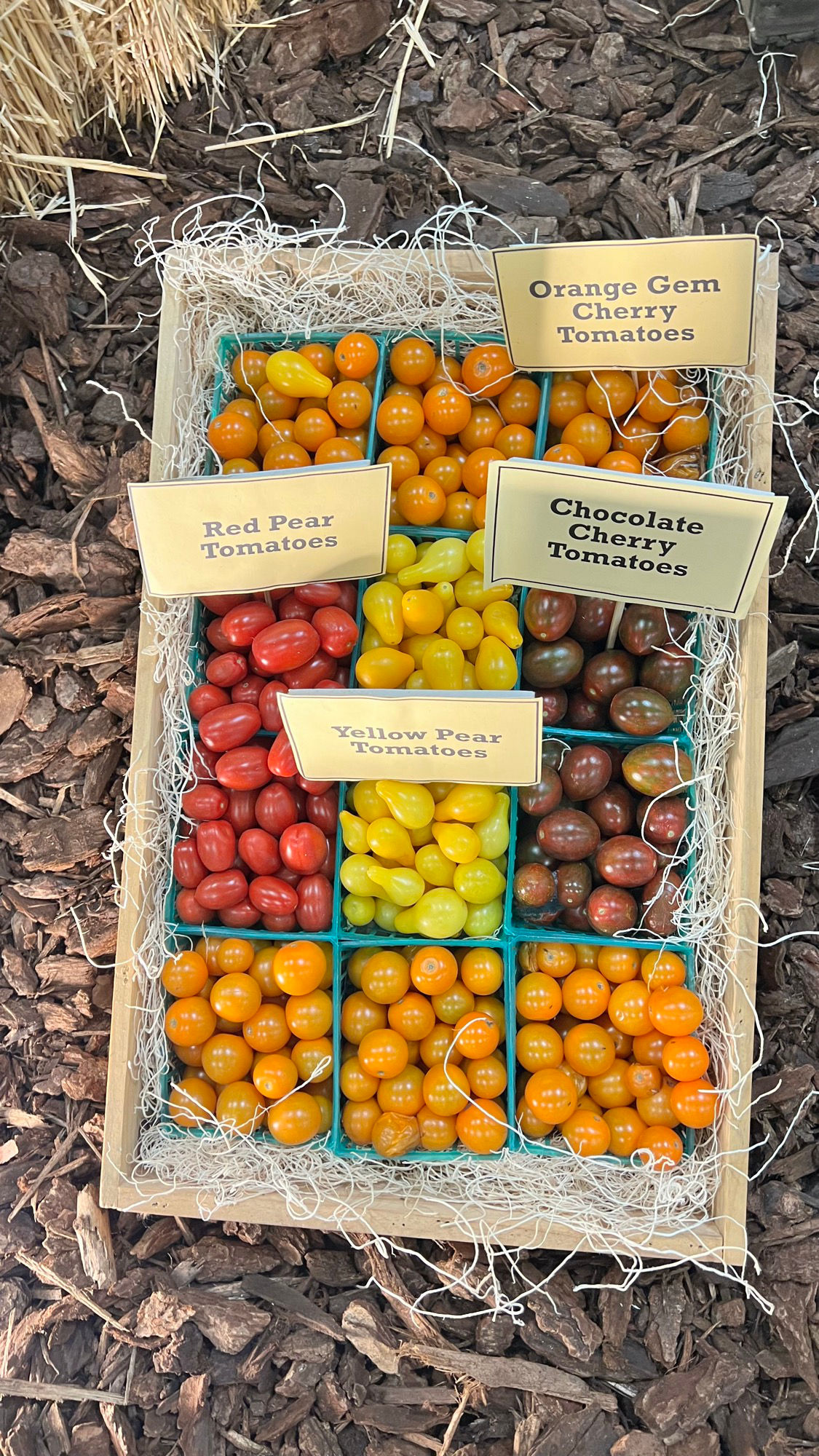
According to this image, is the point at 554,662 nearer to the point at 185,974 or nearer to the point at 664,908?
the point at 664,908

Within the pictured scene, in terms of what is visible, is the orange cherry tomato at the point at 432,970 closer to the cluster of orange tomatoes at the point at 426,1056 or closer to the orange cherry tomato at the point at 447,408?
the cluster of orange tomatoes at the point at 426,1056

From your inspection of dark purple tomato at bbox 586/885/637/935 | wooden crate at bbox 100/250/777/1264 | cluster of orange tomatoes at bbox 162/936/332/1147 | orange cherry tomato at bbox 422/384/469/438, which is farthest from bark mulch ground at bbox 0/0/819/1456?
orange cherry tomato at bbox 422/384/469/438

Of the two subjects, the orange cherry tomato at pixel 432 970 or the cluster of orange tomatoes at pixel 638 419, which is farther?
the cluster of orange tomatoes at pixel 638 419

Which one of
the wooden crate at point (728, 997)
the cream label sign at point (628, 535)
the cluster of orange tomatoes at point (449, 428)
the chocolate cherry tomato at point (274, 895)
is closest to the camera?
the cream label sign at point (628, 535)

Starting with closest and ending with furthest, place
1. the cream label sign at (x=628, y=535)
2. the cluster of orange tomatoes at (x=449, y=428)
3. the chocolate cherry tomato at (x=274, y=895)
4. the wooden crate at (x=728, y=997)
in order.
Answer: the cream label sign at (x=628, y=535) < the wooden crate at (x=728, y=997) < the chocolate cherry tomato at (x=274, y=895) < the cluster of orange tomatoes at (x=449, y=428)

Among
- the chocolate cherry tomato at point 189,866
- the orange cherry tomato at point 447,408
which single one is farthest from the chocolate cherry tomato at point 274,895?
the orange cherry tomato at point 447,408

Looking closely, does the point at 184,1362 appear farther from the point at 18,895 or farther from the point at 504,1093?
the point at 18,895

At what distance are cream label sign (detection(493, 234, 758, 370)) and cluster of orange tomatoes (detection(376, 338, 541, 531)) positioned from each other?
87mm

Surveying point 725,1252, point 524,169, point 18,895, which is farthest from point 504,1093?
point 524,169

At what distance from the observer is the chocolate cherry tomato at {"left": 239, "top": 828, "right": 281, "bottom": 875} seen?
164 centimetres

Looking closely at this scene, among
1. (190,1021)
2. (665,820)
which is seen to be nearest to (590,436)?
(665,820)

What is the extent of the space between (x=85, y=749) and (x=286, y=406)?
774 millimetres

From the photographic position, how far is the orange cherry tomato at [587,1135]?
5.06ft

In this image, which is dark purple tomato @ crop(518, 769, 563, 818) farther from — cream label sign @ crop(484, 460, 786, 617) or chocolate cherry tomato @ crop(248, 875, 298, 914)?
chocolate cherry tomato @ crop(248, 875, 298, 914)
